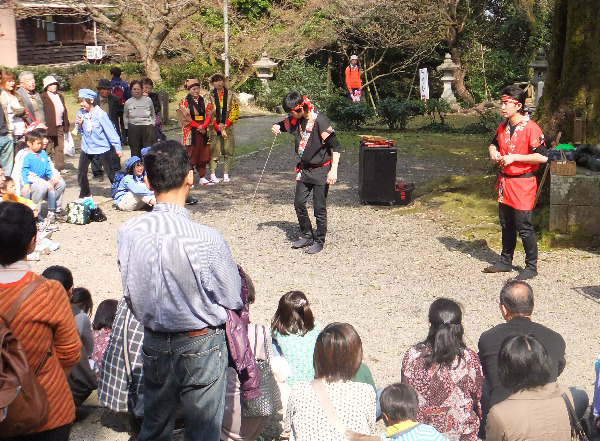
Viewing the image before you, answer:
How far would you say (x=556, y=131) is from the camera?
361 inches

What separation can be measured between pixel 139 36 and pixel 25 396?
20198 millimetres

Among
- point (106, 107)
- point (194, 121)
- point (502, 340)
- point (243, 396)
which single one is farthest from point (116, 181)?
point (502, 340)

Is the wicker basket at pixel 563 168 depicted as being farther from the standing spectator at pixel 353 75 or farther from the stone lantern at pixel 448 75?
the stone lantern at pixel 448 75

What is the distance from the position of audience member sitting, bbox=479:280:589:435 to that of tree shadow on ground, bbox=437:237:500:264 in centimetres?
357

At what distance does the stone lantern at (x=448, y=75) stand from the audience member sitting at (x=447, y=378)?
19944 millimetres

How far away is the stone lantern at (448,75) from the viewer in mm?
23094

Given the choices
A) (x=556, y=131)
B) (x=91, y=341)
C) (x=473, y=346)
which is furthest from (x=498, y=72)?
(x=91, y=341)

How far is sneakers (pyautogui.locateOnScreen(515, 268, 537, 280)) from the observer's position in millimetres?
7117

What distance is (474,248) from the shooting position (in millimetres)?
8281

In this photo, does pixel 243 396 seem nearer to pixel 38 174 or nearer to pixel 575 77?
pixel 38 174

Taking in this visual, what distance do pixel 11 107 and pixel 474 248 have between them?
6509 millimetres

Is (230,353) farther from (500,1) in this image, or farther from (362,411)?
(500,1)

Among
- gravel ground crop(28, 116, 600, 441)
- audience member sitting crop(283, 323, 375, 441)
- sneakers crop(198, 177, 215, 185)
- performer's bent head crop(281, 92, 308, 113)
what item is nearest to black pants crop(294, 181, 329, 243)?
gravel ground crop(28, 116, 600, 441)

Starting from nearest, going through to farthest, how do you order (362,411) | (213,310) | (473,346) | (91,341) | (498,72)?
(213,310), (362,411), (91,341), (473,346), (498,72)
